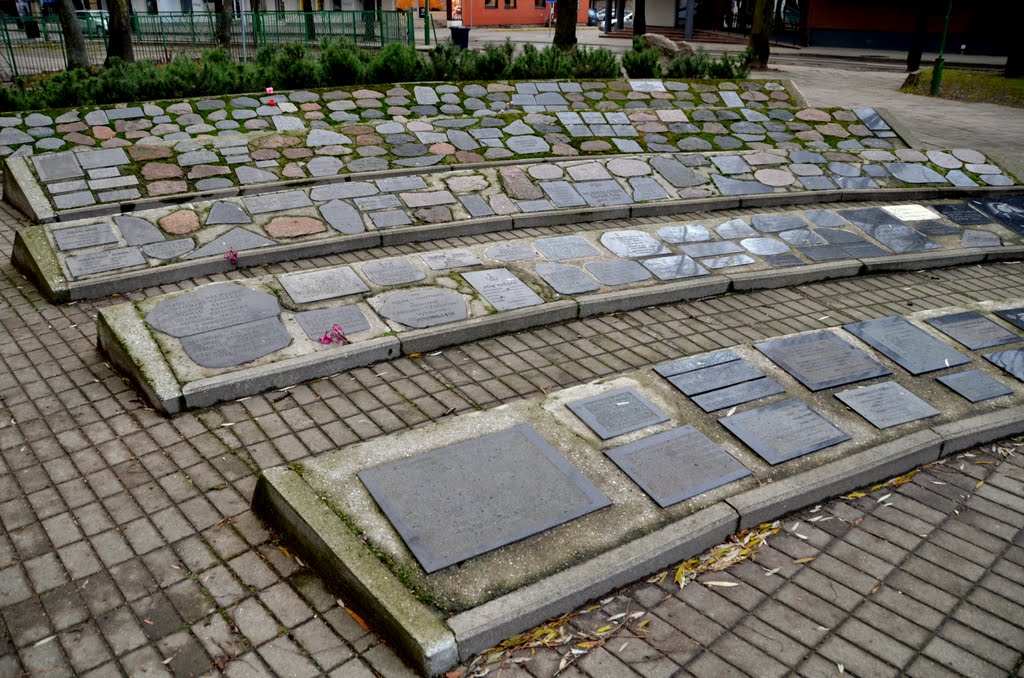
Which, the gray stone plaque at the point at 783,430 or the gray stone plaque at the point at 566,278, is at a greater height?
the gray stone plaque at the point at 566,278

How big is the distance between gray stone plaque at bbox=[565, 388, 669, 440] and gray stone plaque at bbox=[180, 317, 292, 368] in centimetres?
208

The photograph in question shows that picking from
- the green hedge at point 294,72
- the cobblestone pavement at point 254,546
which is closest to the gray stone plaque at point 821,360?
the cobblestone pavement at point 254,546

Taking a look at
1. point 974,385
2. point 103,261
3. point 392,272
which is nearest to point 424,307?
point 392,272

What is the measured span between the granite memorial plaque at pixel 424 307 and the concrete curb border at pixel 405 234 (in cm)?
152

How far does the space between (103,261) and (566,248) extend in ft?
13.1

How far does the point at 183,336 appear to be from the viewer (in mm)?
5270

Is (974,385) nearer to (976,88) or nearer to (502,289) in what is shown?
(502,289)

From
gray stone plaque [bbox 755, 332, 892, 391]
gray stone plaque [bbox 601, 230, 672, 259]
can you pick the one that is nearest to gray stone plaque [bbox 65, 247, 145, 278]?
gray stone plaque [bbox 601, 230, 672, 259]

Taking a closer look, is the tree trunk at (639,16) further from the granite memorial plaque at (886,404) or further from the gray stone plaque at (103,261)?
the granite memorial plaque at (886,404)

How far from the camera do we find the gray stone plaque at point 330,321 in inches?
218

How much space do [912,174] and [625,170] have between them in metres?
3.78

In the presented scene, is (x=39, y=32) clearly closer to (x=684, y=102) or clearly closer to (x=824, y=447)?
(x=684, y=102)

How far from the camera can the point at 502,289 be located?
6371mm

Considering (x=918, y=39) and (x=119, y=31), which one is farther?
(x=918, y=39)
